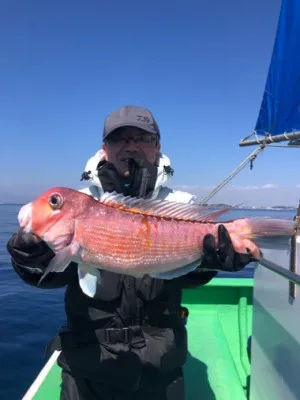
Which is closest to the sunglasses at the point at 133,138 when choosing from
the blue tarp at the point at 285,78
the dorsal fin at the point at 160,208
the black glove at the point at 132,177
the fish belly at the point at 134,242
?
the black glove at the point at 132,177

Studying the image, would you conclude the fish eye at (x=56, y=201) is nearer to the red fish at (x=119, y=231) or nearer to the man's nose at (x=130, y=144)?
the red fish at (x=119, y=231)

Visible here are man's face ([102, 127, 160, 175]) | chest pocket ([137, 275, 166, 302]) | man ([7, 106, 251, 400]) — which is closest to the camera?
man ([7, 106, 251, 400])

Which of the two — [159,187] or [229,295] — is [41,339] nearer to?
[229,295]

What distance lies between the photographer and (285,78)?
706 cm

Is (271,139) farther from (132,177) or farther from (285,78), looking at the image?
(132,177)

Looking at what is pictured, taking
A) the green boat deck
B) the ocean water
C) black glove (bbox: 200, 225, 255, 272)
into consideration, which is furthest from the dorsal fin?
the green boat deck

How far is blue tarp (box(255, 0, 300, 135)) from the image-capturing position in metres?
6.68

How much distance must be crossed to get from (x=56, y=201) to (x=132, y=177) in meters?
1.19

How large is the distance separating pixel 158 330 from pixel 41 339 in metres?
5.56

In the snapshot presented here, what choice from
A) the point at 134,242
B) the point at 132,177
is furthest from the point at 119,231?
the point at 132,177

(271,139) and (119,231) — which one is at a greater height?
(271,139)

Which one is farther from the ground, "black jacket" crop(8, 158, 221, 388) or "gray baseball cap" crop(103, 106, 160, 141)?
"gray baseball cap" crop(103, 106, 160, 141)

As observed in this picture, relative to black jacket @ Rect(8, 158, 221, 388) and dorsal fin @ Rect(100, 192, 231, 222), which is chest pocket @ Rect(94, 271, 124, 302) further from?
dorsal fin @ Rect(100, 192, 231, 222)

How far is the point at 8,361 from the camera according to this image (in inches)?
276
